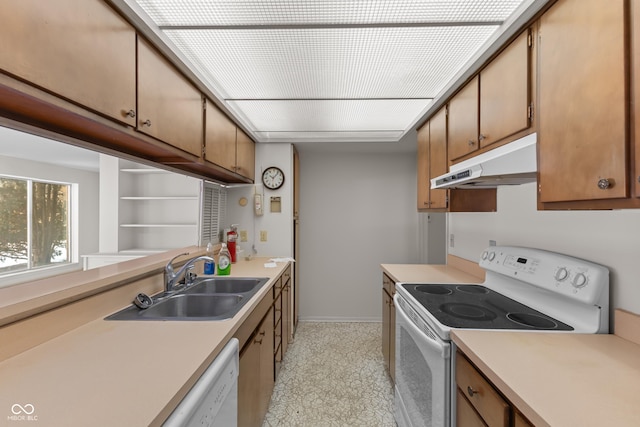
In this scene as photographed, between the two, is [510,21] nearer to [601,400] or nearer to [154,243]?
[601,400]

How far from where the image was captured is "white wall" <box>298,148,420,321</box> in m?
3.56

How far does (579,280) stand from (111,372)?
1.76m

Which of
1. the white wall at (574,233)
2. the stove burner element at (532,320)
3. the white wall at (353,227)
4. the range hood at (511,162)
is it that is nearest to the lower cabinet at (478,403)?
the stove burner element at (532,320)

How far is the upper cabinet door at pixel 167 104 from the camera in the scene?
116 centimetres

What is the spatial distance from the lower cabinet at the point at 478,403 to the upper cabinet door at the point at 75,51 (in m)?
1.63

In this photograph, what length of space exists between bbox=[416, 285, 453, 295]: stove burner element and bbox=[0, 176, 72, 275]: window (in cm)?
428

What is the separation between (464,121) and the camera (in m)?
1.67

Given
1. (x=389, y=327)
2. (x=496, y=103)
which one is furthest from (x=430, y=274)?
(x=496, y=103)

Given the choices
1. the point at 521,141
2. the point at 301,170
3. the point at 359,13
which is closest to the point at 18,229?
the point at 301,170

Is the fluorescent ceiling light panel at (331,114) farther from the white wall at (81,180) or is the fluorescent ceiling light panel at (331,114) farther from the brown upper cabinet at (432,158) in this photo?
the white wall at (81,180)

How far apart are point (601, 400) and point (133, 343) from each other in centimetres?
144

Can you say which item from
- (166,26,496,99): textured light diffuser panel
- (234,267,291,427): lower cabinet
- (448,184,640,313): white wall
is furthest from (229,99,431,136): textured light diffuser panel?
(234,267,291,427): lower cabinet

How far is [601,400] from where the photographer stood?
668 millimetres

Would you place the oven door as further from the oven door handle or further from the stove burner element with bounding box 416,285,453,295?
the stove burner element with bounding box 416,285,453,295
